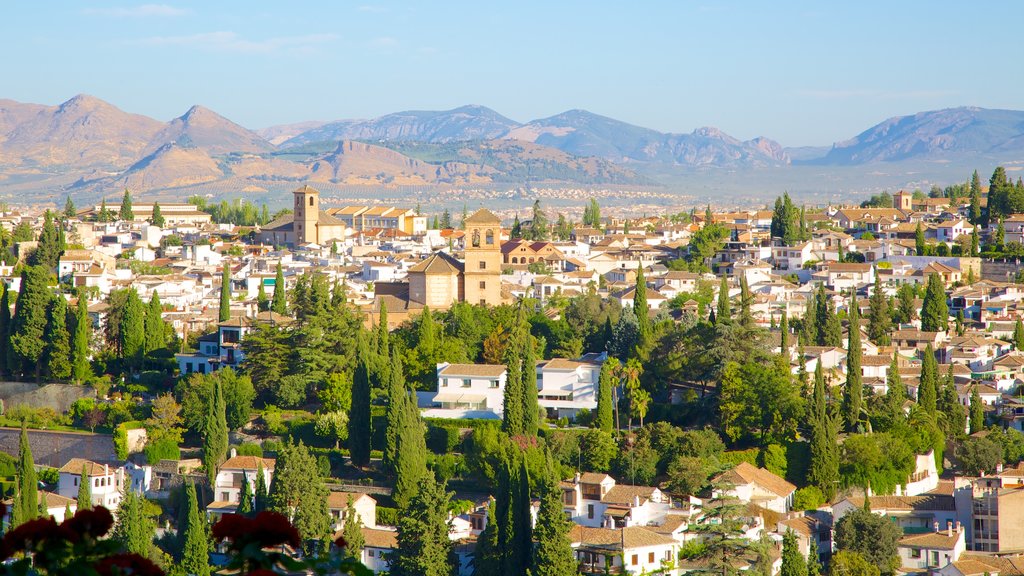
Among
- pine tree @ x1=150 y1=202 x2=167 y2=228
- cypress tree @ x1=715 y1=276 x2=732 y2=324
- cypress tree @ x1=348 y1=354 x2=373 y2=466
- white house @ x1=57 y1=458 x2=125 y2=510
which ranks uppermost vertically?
pine tree @ x1=150 y1=202 x2=167 y2=228

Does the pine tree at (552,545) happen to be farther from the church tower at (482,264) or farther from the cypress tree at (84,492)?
the church tower at (482,264)

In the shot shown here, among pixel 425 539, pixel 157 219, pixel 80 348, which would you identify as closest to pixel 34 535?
pixel 425 539

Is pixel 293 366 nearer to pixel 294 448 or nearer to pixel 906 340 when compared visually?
pixel 294 448

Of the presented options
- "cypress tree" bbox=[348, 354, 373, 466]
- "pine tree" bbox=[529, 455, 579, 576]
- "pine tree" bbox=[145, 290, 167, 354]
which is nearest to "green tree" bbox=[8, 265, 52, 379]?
"pine tree" bbox=[145, 290, 167, 354]

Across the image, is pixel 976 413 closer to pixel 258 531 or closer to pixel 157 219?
pixel 258 531

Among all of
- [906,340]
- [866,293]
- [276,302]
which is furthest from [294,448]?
[866,293]

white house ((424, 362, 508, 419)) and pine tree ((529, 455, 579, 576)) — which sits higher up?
white house ((424, 362, 508, 419))

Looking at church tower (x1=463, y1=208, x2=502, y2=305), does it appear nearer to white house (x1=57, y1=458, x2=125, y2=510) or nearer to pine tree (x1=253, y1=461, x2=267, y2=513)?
white house (x1=57, y1=458, x2=125, y2=510)
